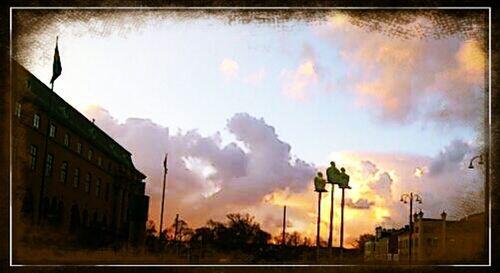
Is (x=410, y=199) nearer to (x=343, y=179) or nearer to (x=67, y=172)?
(x=343, y=179)

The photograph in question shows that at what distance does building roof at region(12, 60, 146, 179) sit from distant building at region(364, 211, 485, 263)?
204 cm

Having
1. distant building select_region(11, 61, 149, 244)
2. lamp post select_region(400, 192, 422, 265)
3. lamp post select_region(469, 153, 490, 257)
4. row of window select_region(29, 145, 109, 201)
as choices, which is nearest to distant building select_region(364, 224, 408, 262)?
lamp post select_region(400, 192, 422, 265)

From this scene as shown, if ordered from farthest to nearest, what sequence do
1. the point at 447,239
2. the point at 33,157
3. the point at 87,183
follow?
the point at 87,183
the point at 447,239
the point at 33,157

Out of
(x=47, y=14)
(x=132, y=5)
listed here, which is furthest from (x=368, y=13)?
(x=47, y=14)

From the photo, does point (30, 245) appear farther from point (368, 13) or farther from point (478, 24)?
point (478, 24)

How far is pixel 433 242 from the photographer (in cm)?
852

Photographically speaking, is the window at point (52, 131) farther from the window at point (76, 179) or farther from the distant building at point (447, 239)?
the distant building at point (447, 239)

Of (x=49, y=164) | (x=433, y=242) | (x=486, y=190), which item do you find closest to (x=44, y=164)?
(x=49, y=164)

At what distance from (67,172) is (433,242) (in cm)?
309

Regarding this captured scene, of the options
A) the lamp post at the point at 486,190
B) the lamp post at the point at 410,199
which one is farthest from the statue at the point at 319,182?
the lamp post at the point at 486,190

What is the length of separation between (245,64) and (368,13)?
111 cm

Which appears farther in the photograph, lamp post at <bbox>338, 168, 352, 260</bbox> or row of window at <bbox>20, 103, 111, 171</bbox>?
lamp post at <bbox>338, 168, 352, 260</bbox>

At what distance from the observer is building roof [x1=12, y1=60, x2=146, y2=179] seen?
8.42m

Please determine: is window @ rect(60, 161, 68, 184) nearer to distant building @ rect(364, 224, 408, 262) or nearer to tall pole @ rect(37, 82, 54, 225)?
tall pole @ rect(37, 82, 54, 225)
